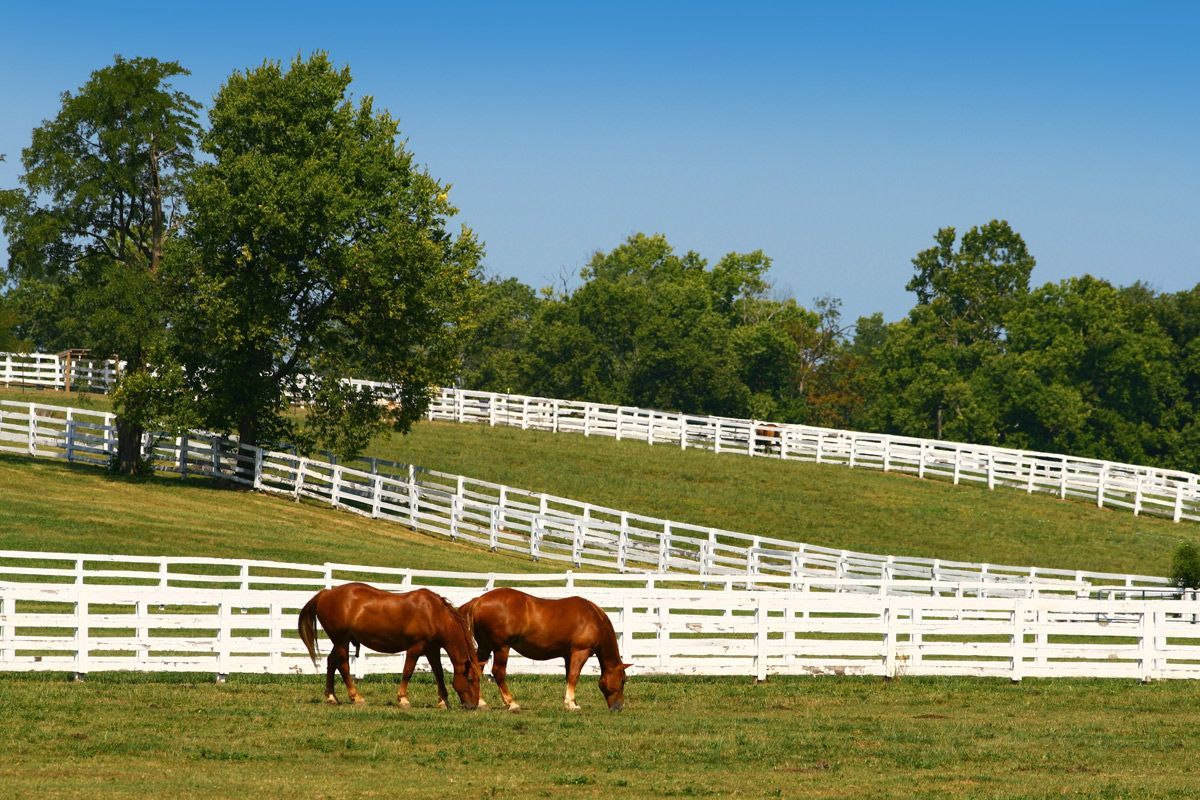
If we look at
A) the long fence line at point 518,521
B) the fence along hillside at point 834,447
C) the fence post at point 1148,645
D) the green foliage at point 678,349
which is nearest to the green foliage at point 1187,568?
the long fence line at point 518,521

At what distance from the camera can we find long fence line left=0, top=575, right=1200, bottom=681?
20266mm

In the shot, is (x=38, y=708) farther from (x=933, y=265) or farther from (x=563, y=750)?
(x=933, y=265)

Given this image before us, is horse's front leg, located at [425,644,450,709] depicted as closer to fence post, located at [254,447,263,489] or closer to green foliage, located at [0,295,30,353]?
fence post, located at [254,447,263,489]

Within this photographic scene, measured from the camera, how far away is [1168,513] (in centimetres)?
5809

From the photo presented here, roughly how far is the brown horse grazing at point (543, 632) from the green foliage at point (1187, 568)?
21725 millimetres

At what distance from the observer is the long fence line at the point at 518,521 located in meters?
40.4

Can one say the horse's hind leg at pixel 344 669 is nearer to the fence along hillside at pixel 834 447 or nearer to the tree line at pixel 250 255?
the tree line at pixel 250 255

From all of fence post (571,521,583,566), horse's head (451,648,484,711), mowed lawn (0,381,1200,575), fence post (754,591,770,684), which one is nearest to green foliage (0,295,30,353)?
mowed lawn (0,381,1200,575)

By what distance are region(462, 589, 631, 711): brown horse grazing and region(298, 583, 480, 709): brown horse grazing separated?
30 centimetres

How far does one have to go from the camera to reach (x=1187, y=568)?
36781mm

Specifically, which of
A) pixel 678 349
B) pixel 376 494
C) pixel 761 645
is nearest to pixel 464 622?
pixel 761 645

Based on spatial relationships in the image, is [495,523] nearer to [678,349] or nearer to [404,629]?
[404,629]

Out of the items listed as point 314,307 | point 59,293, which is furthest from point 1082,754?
point 59,293

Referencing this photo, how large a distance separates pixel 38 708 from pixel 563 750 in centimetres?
559
